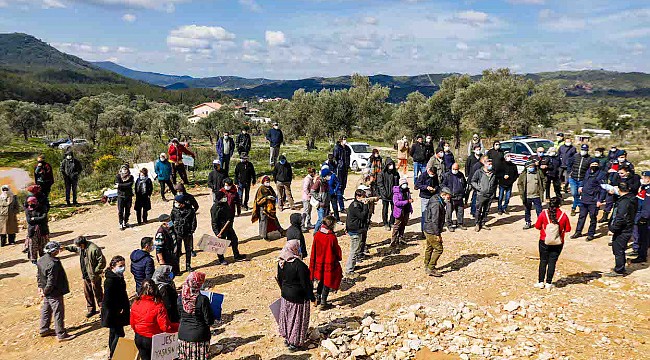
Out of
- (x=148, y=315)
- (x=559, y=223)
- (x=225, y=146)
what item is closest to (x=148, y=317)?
(x=148, y=315)

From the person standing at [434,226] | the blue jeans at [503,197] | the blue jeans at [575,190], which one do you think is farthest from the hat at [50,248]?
the blue jeans at [575,190]

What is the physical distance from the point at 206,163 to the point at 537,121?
27.2m

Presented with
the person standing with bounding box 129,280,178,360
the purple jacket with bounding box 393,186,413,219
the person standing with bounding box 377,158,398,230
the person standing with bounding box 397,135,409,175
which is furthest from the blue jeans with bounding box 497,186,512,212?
the person standing with bounding box 129,280,178,360

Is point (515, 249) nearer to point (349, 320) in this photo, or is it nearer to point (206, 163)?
point (349, 320)

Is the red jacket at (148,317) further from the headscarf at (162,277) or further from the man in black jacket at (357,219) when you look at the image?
the man in black jacket at (357,219)

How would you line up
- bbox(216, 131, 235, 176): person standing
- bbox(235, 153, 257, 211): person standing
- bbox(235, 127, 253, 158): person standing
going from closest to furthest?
bbox(235, 153, 257, 211): person standing
bbox(235, 127, 253, 158): person standing
bbox(216, 131, 235, 176): person standing

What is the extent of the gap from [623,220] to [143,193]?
1278 centimetres

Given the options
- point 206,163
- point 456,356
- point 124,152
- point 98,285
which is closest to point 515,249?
point 456,356

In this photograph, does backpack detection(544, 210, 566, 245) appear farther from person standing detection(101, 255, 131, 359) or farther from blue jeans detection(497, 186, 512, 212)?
person standing detection(101, 255, 131, 359)

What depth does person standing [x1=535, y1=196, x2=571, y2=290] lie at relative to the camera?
25.7ft

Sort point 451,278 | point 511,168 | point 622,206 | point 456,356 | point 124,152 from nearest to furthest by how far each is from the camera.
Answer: point 456,356 < point 622,206 < point 451,278 < point 511,168 < point 124,152

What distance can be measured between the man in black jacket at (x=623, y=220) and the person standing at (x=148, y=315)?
8298 millimetres

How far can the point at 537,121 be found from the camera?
3597 cm

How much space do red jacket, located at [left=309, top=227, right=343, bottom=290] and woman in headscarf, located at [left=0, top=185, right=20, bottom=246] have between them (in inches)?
398
